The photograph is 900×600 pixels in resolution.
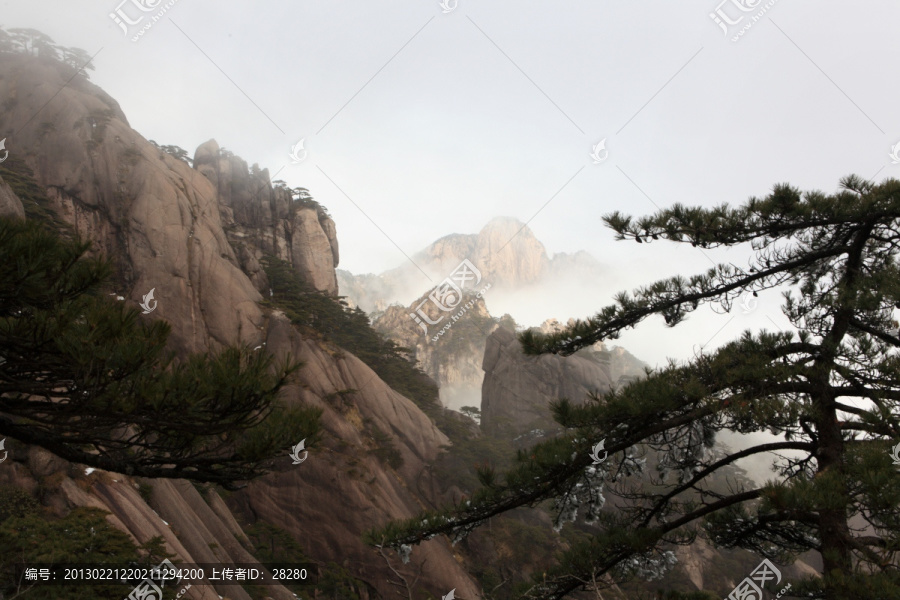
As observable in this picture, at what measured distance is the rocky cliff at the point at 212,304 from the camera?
16516 millimetres

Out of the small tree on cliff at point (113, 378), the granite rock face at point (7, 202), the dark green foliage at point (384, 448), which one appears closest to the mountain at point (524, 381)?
the dark green foliage at point (384, 448)

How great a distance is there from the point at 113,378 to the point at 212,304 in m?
17.5

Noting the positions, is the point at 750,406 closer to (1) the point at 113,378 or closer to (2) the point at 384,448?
(1) the point at 113,378

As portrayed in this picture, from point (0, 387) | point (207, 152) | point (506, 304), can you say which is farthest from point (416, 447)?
point (506, 304)

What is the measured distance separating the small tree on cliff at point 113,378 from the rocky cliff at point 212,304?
10.2 meters

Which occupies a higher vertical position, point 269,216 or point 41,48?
point 41,48

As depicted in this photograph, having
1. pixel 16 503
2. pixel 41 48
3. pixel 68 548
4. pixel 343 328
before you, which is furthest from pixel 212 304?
pixel 41 48

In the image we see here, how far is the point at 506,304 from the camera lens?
3789 inches

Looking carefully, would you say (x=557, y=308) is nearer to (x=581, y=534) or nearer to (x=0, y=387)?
(x=581, y=534)

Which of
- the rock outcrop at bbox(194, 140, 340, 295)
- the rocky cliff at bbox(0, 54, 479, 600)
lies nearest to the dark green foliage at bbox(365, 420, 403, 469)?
the rocky cliff at bbox(0, 54, 479, 600)

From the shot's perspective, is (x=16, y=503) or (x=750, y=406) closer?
(x=750, y=406)

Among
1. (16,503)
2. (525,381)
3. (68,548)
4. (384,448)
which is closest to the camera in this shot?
(68,548)

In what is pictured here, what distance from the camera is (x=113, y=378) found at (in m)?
3.01

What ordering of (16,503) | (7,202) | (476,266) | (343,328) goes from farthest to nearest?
(476,266) → (343,328) → (7,202) → (16,503)
